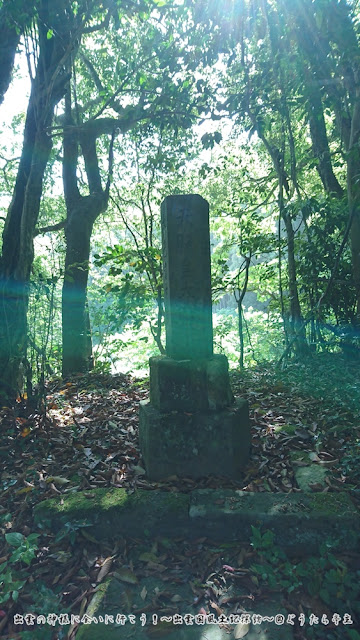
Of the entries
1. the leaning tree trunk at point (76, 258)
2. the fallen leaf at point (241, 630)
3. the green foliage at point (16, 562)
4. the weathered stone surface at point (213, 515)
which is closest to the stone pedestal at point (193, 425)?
the weathered stone surface at point (213, 515)

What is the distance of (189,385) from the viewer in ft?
10.4

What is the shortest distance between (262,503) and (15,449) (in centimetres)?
216

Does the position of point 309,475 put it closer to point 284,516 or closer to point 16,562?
point 284,516

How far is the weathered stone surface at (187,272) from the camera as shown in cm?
328

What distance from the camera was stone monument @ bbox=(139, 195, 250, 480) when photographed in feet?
9.87

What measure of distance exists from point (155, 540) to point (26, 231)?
3.48 metres

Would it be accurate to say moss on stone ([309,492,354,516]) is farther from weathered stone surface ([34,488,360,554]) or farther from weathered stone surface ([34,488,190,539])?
weathered stone surface ([34,488,190,539])

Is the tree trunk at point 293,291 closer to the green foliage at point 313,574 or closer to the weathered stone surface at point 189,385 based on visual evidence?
the weathered stone surface at point 189,385

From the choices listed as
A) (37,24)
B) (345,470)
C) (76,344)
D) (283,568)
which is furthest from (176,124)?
(283,568)

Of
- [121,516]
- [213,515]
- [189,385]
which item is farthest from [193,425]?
[121,516]

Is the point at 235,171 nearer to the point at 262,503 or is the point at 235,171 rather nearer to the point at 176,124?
the point at 176,124

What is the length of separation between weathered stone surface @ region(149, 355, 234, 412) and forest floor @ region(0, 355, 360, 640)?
21.6 inches

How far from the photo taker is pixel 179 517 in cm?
Result: 247

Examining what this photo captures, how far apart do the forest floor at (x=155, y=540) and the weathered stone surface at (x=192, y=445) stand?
0.09m
